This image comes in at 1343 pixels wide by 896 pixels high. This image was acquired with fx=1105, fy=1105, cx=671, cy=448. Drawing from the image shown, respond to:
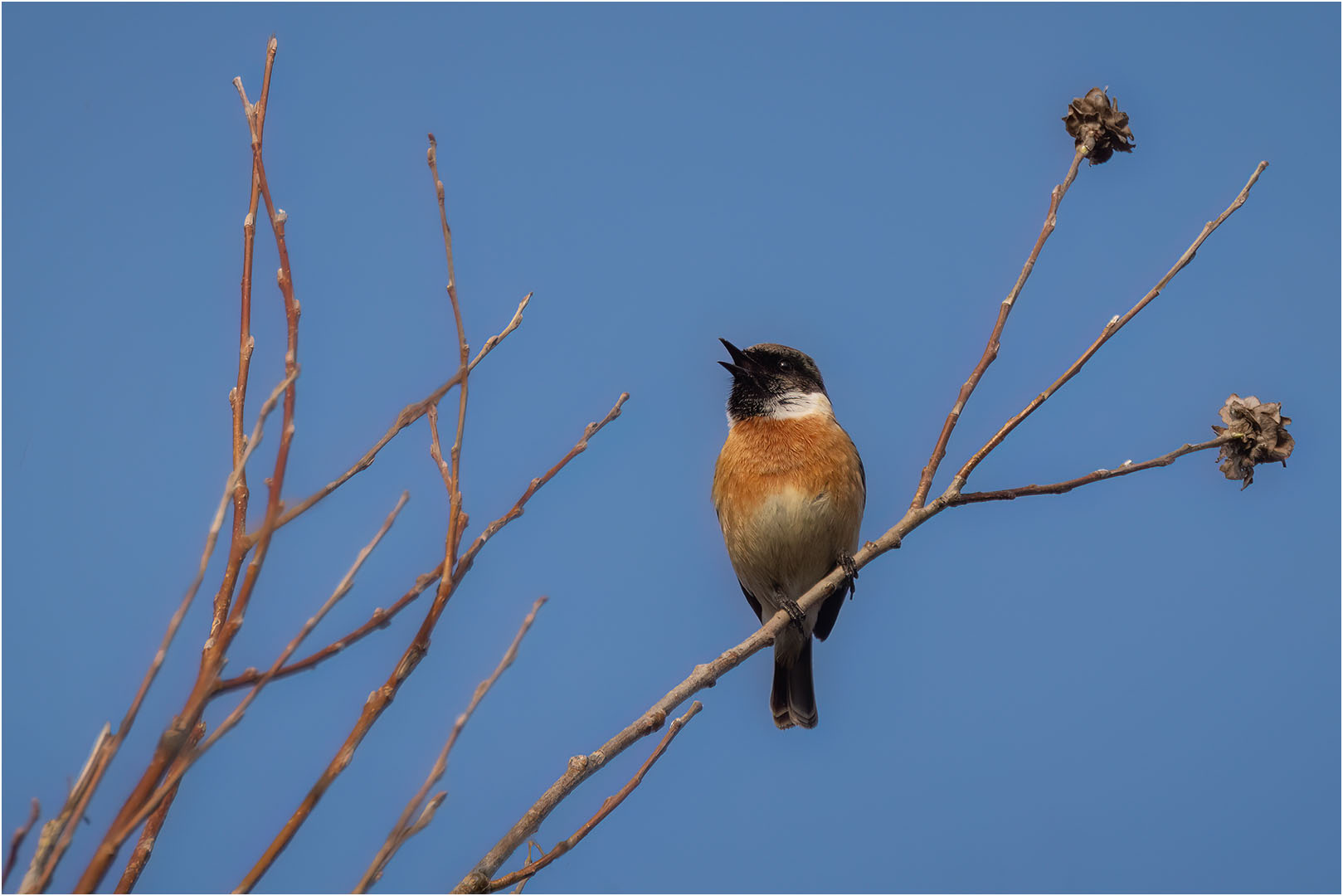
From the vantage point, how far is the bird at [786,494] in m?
6.94

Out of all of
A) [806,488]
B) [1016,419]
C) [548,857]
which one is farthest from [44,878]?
[806,488]

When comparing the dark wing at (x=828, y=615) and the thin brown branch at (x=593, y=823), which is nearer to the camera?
the thin brown branch at (x=593, y=823)

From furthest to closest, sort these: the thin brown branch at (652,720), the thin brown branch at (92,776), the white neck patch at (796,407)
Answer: the white neck patch at (796,407) < the thin brown branch at (652,720) < the thin brown branch at (92,776)

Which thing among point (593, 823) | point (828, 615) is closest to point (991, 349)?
point (593, 823)

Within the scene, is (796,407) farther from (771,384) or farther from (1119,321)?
(1119,321)

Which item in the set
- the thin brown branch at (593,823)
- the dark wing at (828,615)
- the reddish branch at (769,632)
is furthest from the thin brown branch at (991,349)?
the dark wing at (828,615)

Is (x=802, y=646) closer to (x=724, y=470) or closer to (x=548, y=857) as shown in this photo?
(x=724, y=470)

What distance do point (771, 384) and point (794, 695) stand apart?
2.25 m

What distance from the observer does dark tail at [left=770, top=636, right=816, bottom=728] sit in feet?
26.0

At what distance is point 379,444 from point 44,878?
39.4 inches

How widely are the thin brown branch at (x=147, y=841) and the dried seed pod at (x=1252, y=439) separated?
3.75m

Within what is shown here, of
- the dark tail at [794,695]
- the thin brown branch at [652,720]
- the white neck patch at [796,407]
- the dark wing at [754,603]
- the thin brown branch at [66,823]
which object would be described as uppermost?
the white neck patch at [796,407]

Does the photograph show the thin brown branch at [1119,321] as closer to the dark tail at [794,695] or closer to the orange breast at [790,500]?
the orange breast at [790,500]

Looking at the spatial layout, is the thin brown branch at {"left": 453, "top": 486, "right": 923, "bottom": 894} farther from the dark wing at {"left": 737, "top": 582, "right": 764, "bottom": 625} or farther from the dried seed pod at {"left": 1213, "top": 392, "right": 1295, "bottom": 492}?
the dark wing at {"left": 737, "top": 582, "right": 764, "bottom": 625}
